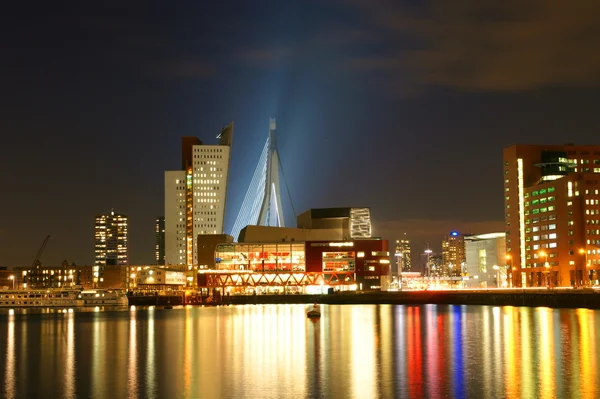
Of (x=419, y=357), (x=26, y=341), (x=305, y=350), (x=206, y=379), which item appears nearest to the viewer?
(x=206, y=379)

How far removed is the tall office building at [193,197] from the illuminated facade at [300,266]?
3323 centimetres

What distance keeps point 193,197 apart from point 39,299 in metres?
60.7

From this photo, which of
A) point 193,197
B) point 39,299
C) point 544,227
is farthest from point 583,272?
point 193,197

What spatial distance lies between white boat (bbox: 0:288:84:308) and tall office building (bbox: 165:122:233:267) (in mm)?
52139

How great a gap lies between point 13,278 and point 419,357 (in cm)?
15908

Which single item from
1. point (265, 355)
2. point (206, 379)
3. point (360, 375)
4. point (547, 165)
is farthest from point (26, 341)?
point (547, 165)

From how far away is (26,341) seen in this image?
54.9 m

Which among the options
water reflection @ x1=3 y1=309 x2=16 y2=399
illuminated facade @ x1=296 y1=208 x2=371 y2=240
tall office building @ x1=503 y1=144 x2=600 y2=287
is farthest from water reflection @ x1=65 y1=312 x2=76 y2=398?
illuminated facade @ x1=296 y1=208 x2=371 y2=240

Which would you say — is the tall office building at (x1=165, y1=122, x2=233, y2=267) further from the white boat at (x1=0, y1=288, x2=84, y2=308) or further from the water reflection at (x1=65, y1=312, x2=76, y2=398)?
the water reflection at (x1=65, y1=312, x2=76, y2=398)

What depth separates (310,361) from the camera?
131 ft

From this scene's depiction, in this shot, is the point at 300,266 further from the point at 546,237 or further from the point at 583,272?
the point at 583,272

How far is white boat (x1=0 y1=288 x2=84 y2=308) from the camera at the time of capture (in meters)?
123

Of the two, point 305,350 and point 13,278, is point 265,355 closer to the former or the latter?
point 305,350

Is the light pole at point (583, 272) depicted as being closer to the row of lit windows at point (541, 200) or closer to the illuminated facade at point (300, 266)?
the row of lit windows at point (541, 200)
